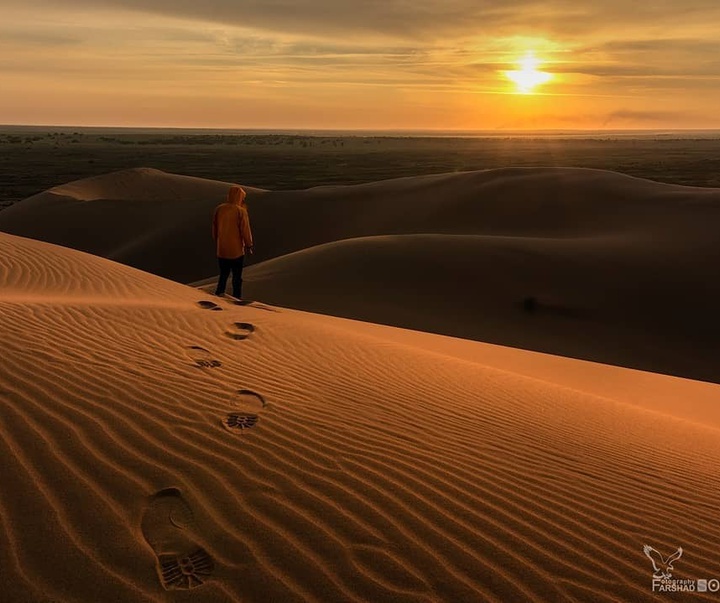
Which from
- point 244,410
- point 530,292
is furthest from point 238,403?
point 530,292

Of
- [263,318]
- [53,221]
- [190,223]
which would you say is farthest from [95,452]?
[53,221]

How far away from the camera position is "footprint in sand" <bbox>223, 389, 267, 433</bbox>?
435 cm

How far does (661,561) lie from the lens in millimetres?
3381

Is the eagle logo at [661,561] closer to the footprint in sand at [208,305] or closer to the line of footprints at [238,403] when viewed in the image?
the line of footprints at [238,403]

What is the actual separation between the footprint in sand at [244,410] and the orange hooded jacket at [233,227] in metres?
6.21

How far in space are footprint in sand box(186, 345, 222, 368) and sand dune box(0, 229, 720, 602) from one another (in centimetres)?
Result: 4

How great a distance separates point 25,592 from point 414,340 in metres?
8.52

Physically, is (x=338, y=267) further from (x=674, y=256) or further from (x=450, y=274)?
(x=674, y=256)

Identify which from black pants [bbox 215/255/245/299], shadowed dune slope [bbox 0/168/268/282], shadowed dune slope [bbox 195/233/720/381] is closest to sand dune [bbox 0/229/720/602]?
black pants [bbox 215/255/245/299]

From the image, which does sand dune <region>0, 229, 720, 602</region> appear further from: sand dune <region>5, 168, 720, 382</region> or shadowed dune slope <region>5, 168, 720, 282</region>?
shadowed dune slope <region>5, 168, 720, 282</region>

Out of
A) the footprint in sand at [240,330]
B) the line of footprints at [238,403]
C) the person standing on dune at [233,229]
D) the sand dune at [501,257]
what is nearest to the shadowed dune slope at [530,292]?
the sand dune at [501,257]

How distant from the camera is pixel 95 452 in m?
3.68

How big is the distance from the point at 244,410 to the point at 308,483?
122 cm

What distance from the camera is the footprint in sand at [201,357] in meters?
5.99
